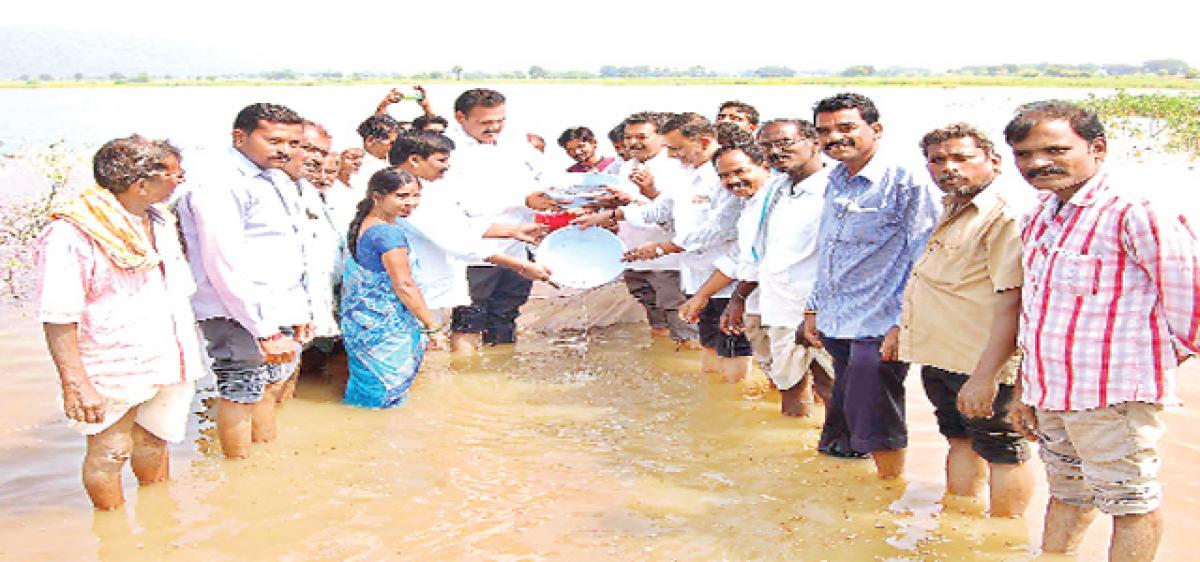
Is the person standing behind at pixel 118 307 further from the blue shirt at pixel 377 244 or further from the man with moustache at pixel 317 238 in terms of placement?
the blue shirt at pixel 377 244

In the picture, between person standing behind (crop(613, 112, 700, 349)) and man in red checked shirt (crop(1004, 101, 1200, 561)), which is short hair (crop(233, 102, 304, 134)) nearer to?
person standing behind (crop(613, 112, 700, 349))

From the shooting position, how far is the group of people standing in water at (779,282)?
3.19 metres

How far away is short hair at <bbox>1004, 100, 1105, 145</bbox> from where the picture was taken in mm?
3260

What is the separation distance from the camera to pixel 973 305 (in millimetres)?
3885

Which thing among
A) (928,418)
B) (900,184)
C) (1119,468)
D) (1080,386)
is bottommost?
(928,418)

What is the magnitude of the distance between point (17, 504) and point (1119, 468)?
4.52 metres

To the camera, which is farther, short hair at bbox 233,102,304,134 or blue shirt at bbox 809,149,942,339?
short hair at bbox 233,102,304,134

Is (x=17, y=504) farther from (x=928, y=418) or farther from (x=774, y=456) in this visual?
(x=928, y=418)

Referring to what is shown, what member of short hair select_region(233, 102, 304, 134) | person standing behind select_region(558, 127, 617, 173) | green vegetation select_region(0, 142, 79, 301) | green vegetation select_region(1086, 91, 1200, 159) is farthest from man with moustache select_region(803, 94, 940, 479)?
green vegetation select_region(1086, 91, 1200, 159)

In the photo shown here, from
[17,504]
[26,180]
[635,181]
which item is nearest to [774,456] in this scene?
[635,181]

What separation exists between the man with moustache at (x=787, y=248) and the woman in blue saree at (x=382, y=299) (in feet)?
6.06

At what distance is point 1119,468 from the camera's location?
3193mm

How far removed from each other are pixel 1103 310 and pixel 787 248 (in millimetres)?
2059

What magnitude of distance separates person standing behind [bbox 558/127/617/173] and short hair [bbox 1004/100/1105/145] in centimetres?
535
